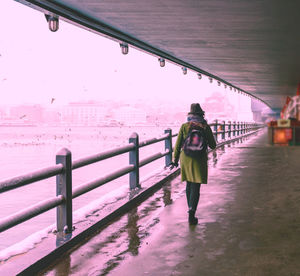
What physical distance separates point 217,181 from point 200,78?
1671 centimetres

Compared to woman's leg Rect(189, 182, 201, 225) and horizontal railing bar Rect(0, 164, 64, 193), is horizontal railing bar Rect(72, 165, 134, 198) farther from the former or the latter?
woman's leg Rect(189, 182, 201, 225)

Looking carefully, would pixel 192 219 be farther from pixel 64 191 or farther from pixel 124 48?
pixel 124 48

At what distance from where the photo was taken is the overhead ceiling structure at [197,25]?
37.7 ft

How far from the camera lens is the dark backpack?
7188mm

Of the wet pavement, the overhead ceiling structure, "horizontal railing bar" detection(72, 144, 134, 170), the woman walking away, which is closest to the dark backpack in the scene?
the woman walking away

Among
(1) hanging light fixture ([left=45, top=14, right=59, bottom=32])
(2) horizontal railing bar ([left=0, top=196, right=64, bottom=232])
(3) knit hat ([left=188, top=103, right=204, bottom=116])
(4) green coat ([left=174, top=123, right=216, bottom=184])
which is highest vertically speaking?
(1) hanging light fixture ([left=45, top=14, right=59, bottom=32])

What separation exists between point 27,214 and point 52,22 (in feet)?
22.8

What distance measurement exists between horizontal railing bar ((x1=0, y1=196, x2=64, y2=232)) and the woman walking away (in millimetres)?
2021

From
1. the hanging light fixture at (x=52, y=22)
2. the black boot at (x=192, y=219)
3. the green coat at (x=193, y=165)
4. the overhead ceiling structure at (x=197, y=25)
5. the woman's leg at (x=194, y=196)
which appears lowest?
the black boot at (x=192, y=219)

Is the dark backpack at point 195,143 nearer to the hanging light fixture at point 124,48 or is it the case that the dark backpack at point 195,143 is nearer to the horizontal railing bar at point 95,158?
the horizontal railing bar at point 95,158

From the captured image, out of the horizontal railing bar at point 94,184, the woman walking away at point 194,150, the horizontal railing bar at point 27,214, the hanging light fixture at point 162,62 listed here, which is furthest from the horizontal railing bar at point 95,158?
the hanging light fixture at point 162,62

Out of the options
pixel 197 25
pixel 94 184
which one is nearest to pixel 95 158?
pixel 94 184

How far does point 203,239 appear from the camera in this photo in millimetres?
6324

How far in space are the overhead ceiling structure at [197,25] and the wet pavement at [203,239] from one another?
443 centimetres
